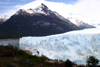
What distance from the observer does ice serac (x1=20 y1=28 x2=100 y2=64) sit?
829 inches

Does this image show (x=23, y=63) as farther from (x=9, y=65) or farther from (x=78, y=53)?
(x=78, y=53)

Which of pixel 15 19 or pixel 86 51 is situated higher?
pixel 15 19

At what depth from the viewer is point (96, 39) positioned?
22.0 metres

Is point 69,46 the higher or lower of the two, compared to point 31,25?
lower

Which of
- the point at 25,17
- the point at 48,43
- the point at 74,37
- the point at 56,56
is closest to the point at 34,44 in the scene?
the point at 48,43

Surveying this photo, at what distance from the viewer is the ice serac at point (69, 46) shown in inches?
829

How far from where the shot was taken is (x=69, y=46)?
2277 cm

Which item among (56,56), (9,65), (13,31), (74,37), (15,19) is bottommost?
(56,56)

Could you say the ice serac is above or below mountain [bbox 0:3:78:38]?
below

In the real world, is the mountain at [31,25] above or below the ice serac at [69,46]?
above

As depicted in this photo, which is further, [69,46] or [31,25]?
[31,25]

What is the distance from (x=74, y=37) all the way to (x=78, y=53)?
11.1 feet

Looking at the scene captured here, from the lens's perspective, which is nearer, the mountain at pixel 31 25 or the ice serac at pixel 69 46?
the ice serac at pixel 69 46

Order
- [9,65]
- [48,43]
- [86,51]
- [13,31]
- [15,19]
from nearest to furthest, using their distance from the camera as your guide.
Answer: [9,65]
[86,51]
[48,43]
[13,31]
[15,19]
